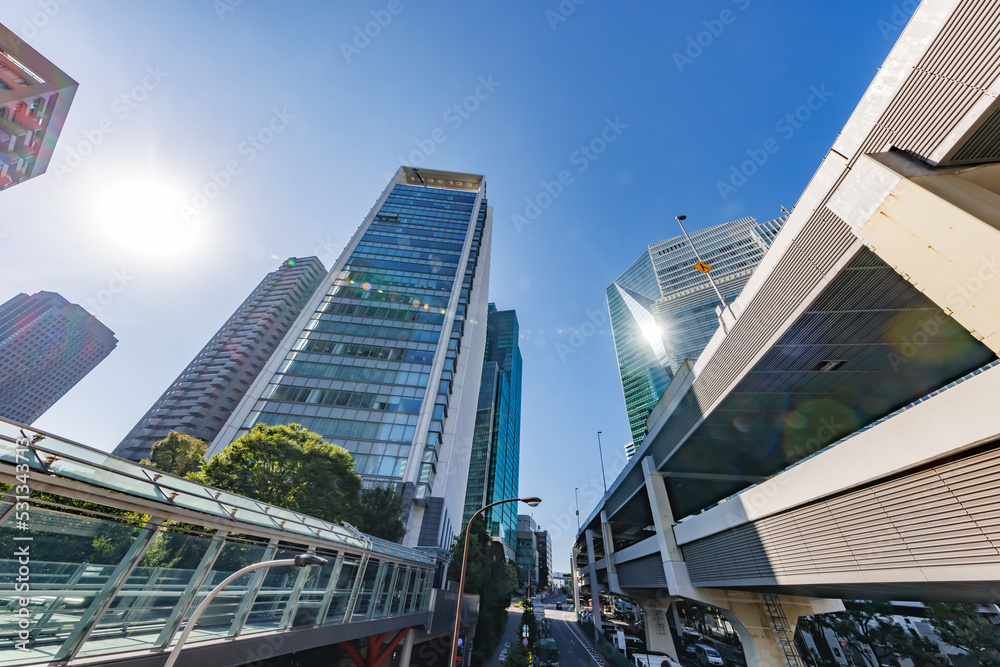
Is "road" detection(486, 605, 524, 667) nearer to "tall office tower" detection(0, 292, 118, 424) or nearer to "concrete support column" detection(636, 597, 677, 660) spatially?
"concrete support column" detection(636, 597, 677, 660)

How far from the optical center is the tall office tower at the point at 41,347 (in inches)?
3927

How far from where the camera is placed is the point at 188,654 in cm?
589

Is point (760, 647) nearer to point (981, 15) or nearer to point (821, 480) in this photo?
point (821, 480)

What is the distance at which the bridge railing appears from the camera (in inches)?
173

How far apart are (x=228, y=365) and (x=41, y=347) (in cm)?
9077

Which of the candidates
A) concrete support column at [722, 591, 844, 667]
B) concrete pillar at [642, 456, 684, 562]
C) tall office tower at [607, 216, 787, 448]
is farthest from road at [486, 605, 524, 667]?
tall office tower at [607, 216, 787, 448]

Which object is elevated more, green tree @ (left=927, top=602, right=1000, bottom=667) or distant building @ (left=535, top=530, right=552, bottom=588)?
distant building @ (left=535, top=530, right=552, bottom=588)

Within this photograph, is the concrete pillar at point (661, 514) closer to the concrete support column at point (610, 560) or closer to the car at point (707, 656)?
the car at point (707, 656)

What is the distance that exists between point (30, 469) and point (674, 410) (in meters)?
19.6

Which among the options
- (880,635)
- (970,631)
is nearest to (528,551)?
(880,635)

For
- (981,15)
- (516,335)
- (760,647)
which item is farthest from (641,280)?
(981,15)

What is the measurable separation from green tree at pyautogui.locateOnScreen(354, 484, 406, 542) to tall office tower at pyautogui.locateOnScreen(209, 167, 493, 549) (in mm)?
7462

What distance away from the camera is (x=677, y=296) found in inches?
2467

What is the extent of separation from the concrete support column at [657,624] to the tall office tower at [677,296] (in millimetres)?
33479
